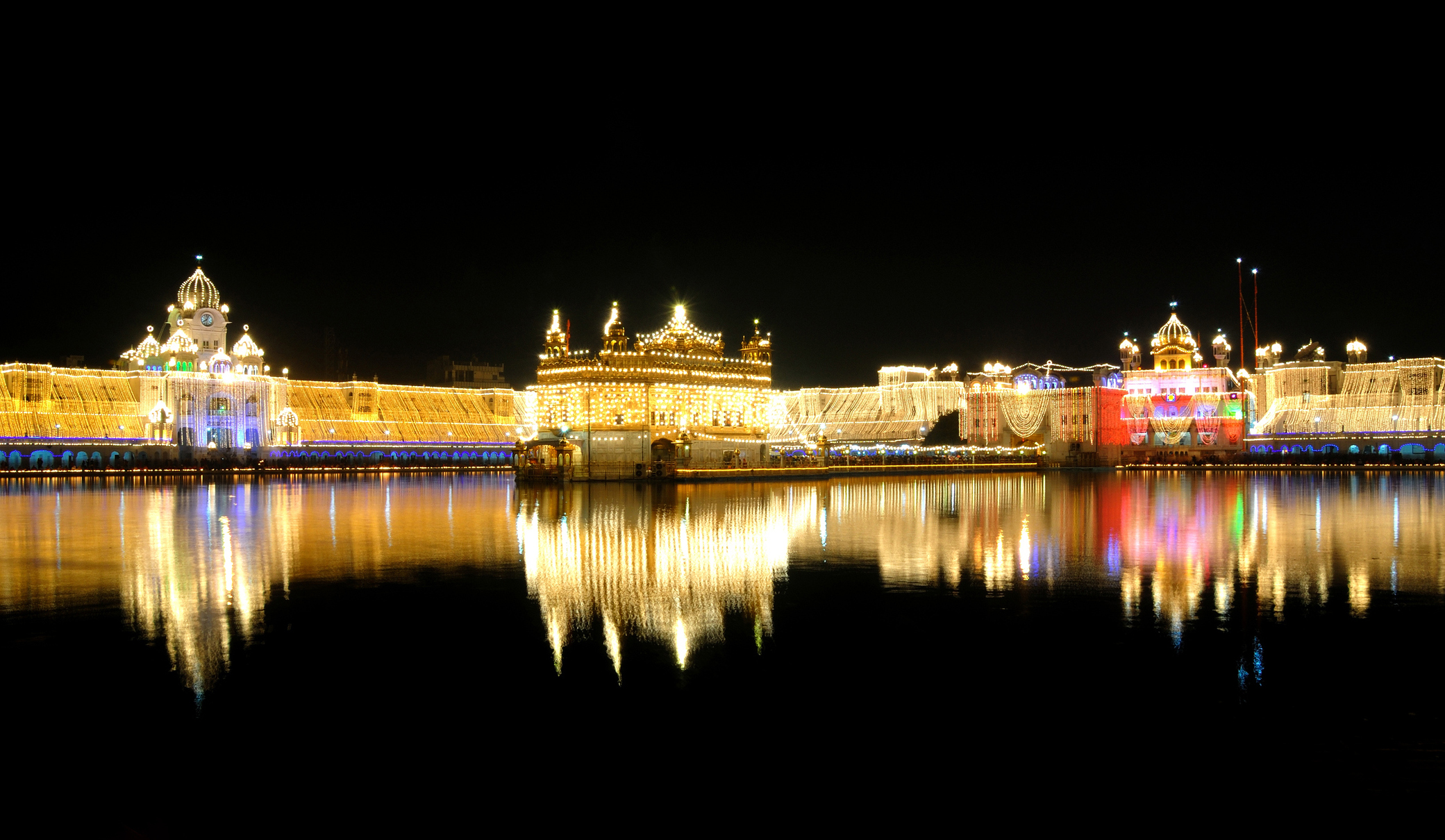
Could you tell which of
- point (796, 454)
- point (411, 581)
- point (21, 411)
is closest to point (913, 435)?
point (796, 454)

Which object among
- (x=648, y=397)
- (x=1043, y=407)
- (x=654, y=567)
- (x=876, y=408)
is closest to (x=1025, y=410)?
(x=1043, y=407)

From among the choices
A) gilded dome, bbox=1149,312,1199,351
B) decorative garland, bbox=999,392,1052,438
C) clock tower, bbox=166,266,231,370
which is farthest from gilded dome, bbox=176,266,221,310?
gilded dome, bbox=1149,312,1199,351

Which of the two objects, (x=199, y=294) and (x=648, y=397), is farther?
(x=199, y=294)

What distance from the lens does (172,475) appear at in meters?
49.0

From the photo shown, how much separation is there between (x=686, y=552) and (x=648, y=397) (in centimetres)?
3112

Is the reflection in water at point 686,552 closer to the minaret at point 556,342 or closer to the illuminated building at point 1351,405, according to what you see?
the minaret at point 556,342

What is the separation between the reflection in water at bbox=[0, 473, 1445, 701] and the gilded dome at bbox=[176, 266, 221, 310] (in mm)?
40672

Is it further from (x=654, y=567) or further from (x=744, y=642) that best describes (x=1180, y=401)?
(x=744, y=642)

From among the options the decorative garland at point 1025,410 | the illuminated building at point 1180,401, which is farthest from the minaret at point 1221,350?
the decorative garland at point 1025,410

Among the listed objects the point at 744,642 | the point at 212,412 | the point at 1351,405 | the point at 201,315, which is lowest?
the point at 744,642

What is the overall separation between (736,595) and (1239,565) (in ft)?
21.9

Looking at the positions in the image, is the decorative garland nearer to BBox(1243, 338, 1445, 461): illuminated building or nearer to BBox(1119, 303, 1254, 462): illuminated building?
BBox(1119, 303, 1254, 462): illuminated building

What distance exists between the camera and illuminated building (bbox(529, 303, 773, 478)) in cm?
4619

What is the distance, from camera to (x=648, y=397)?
1833 inches
